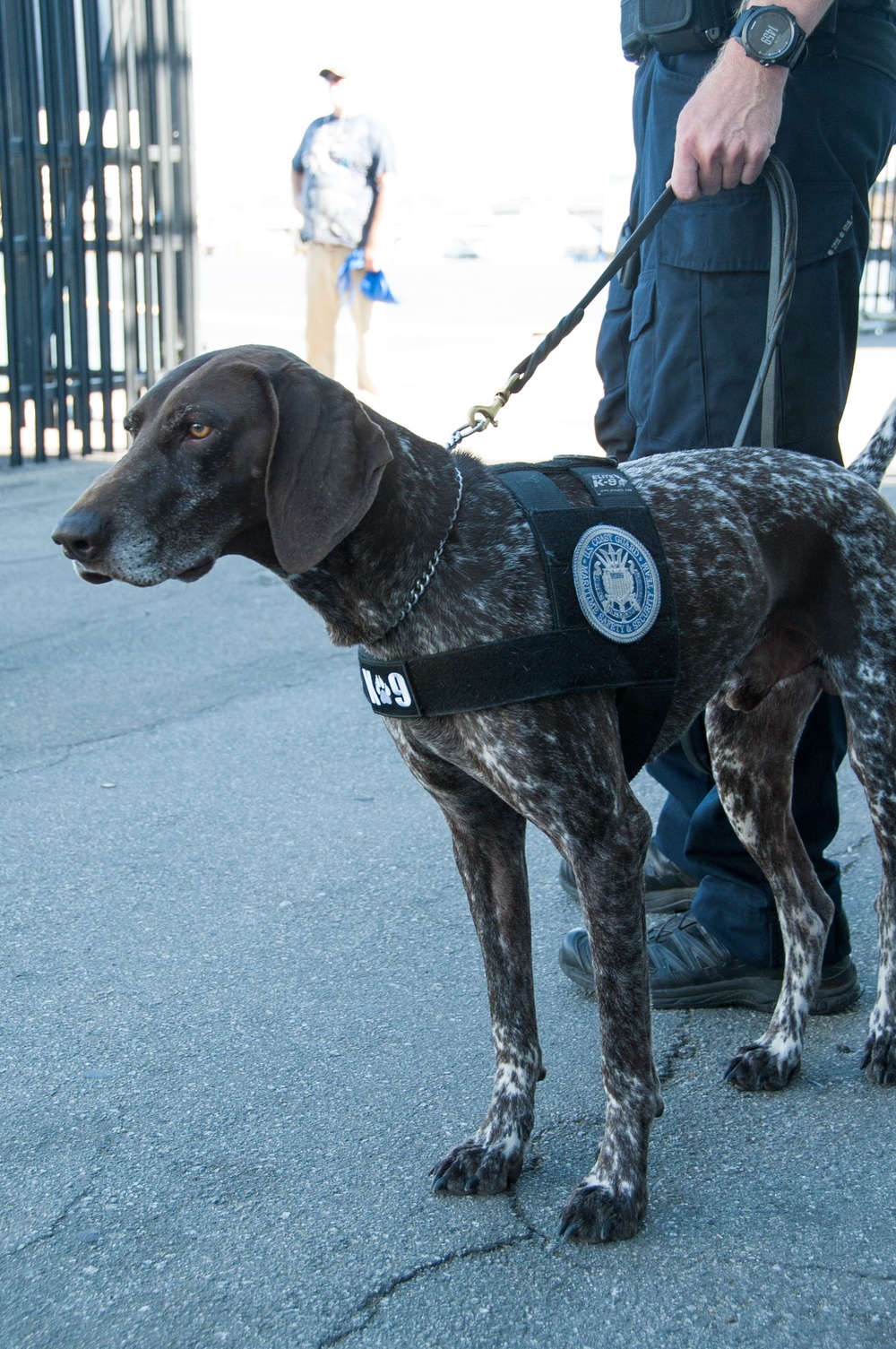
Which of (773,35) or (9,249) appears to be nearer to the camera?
(773,35)

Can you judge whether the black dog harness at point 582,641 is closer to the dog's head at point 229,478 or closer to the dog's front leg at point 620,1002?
the dog's front leg at point 620,1002

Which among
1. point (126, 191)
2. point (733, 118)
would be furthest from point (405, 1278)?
point (126, 191)

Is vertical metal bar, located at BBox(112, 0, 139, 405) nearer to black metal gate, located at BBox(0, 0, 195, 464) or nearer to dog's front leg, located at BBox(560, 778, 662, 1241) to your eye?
black metal gate, located at BBox(0, 0, 195, 464)

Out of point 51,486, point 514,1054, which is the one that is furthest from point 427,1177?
point 51,486

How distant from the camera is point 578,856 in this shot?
8.03 feet

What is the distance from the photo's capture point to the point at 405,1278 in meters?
2.29

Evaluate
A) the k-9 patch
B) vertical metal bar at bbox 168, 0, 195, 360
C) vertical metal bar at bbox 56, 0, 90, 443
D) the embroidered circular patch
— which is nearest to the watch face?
the embroidered circular patch

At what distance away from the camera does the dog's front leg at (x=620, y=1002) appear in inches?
96.0

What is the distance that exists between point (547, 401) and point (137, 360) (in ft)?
11.3

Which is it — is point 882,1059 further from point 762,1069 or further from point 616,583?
point 616,583

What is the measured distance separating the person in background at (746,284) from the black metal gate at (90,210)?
671 cm

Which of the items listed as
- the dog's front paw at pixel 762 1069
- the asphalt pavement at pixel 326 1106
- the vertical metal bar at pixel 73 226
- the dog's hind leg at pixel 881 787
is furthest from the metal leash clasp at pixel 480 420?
the vertical metal bar at pixel 73 226

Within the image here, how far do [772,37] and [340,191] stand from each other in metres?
8.42

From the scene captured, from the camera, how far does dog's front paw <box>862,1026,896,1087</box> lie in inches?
114
